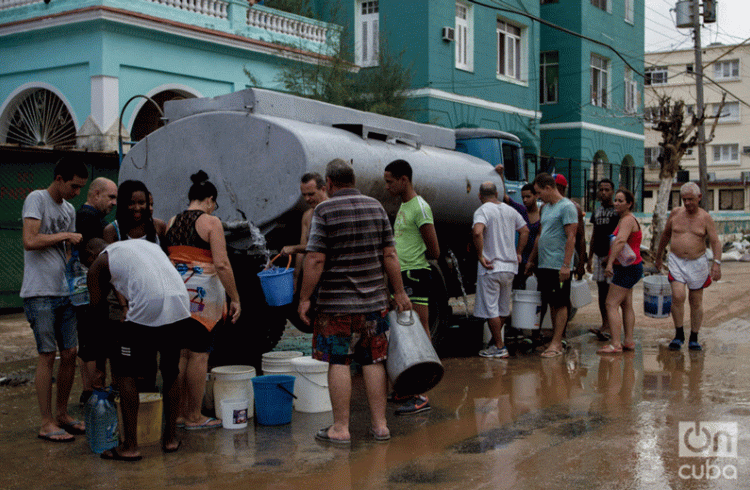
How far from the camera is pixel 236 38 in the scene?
1758 cm

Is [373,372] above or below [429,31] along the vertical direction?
below

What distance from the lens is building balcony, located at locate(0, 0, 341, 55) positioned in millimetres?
15633

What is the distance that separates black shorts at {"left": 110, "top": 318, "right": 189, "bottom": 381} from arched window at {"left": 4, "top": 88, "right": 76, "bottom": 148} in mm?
12411

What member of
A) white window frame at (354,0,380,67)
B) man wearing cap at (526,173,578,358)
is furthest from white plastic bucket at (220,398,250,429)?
white window frame at (354,0,380,67)

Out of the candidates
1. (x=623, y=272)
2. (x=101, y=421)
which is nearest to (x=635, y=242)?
(x=623, y=272)

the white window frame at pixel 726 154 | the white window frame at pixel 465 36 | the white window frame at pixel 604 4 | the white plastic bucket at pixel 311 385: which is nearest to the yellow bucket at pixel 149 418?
the white plastic bucket at pixel 311 385

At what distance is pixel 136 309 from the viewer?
16.4ft

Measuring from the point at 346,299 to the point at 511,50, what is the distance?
21116 millimetres

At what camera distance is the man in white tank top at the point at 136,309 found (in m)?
5.00

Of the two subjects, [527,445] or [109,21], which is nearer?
[527,445]

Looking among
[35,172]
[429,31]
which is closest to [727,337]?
[35,172]

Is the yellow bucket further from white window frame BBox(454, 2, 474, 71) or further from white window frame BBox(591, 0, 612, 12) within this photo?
white window frame BBox(591, 0, 612, 12)

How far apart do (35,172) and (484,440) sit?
863 cm

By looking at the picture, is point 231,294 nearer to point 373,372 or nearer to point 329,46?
point 373,372
